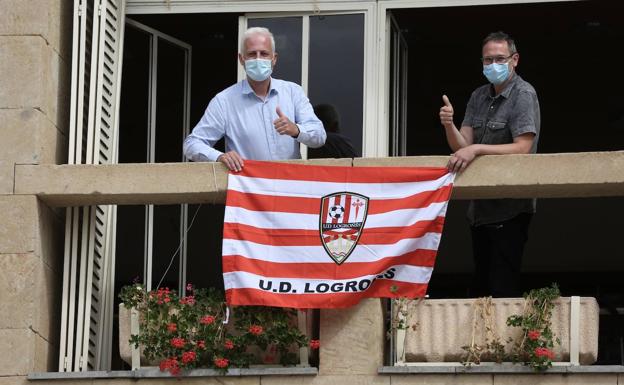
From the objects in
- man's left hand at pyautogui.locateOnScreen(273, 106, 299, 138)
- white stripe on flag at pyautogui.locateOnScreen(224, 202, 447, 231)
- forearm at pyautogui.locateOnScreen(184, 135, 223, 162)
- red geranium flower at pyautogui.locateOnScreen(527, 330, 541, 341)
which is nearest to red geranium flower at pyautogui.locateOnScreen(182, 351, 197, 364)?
white stripe on flag at pyautogui.locateOnScreen(224, 202, 447, 231)

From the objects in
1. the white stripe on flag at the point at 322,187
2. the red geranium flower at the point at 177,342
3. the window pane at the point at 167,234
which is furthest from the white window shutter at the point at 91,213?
the window pane at the point at 167,234

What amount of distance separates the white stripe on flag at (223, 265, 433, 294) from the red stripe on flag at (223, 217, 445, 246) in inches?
9.2

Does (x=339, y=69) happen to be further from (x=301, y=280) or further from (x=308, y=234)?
(x=301, y=280)

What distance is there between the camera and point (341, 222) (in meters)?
13.0

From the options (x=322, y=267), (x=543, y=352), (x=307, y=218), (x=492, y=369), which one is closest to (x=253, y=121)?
(x=307, y=218)

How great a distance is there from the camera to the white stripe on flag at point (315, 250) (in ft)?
42.3

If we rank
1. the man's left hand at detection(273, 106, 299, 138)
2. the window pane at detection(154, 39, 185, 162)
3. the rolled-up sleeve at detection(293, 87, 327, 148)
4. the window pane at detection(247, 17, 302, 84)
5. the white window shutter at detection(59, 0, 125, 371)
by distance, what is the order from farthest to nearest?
the window pane at detection(154, 39, 185, 162) → the window pane at detection(247, 17, 302, 84) → the white window shutter at detection(59, 0, 125, 371) → the rolled-up sleeve at detection(293, 87, 327, 148) → the man's left hand at detection(273, 106, 299, 138)

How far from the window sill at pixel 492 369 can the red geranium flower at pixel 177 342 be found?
4.58 feet

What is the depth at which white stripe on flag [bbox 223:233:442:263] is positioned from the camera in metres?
12.9

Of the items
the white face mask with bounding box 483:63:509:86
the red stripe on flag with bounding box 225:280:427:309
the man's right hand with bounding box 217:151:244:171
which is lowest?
the red stripe on flag with bounding box 225:280:427:309

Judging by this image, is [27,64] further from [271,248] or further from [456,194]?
[456,194]

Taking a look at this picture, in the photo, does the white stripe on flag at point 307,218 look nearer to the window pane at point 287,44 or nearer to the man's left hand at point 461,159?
the man's left hand at point 461,159

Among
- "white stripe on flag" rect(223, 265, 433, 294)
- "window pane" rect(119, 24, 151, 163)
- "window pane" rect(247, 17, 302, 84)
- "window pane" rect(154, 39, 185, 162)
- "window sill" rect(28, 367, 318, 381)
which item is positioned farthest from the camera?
"window pane" rect(154, 39, 185, 162)

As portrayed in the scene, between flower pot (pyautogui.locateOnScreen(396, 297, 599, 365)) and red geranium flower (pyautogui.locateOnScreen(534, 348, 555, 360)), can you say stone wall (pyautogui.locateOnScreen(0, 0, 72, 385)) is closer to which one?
flower pot (pyautogui.locateOnScreen(396, 297, 599, 365))
